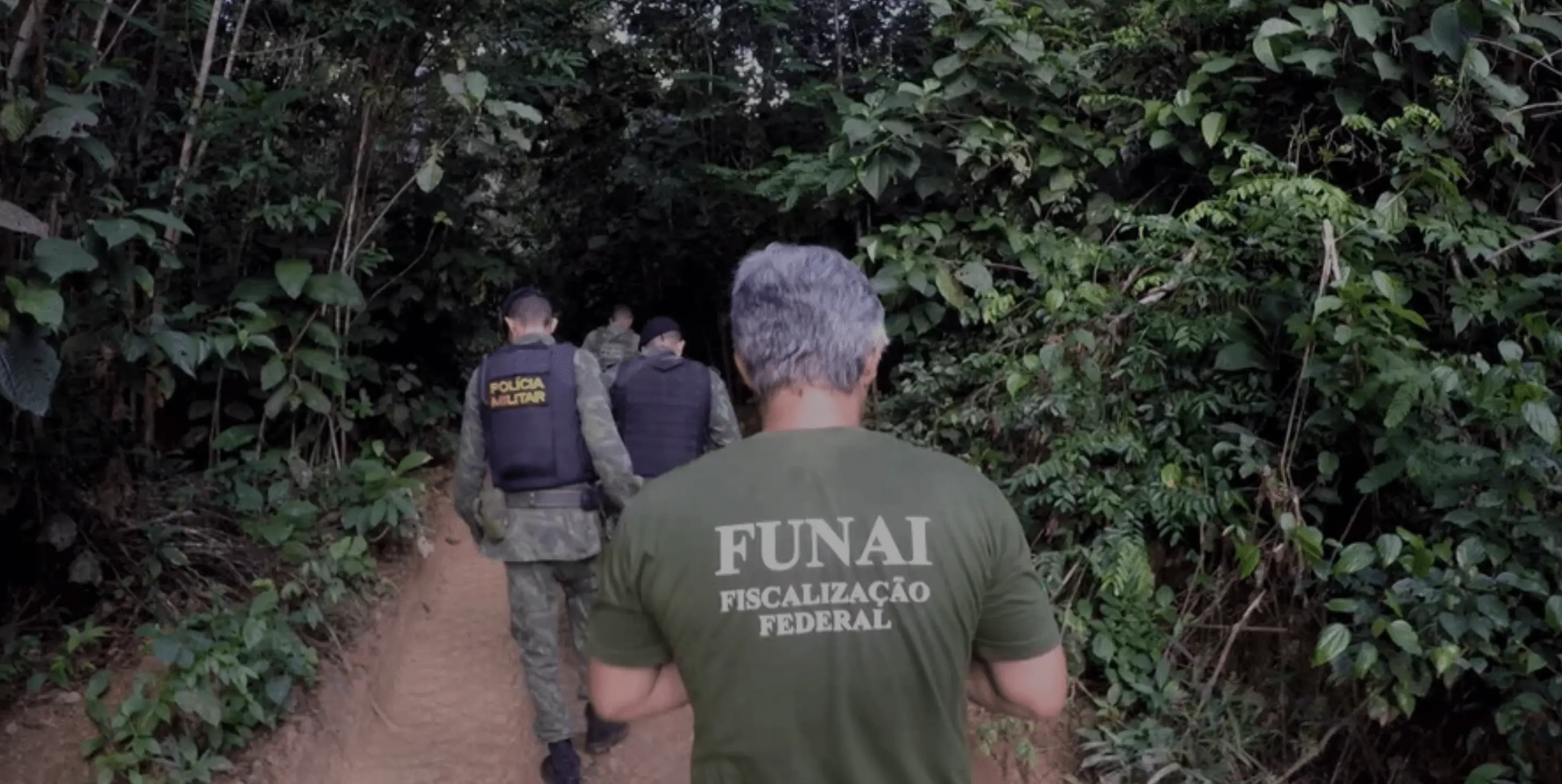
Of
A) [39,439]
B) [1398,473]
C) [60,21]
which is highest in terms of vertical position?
[60,21]

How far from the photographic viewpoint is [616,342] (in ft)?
25.1

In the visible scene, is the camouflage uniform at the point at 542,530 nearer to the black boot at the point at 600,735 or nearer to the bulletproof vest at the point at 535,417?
the bulletproof vest at the point at 535,417

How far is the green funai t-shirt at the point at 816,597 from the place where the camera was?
5.12ft

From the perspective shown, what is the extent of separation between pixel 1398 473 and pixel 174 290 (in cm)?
691

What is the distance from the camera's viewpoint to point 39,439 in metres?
5.09

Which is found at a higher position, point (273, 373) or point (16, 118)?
point (16, 118)

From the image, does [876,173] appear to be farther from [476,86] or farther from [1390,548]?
[1390,548]

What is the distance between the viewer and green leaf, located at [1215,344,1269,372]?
16.3 ft

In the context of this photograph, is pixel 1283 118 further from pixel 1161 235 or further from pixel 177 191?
pixel 177 191

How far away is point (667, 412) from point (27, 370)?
104 inches

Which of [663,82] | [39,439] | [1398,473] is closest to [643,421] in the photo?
[39,439]

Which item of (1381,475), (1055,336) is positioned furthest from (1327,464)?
(1055,336)

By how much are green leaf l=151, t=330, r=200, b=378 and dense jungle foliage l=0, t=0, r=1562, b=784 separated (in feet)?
0.12

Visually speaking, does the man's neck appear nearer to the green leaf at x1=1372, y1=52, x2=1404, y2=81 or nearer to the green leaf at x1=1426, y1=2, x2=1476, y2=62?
the green leaf at x1=1426, y1=2, x2=1476, y2=62
